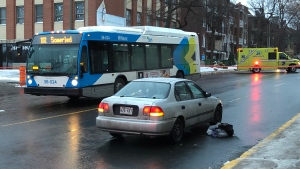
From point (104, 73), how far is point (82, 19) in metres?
26.3

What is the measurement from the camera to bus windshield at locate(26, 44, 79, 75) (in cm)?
1398

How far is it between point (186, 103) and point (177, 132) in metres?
0.71

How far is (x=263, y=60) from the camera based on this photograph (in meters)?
41.7

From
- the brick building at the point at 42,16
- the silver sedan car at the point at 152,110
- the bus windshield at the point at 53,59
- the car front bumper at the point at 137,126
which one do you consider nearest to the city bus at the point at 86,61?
the bus windshield at the point at 53,59

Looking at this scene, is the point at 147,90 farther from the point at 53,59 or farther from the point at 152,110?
the point at 53,59

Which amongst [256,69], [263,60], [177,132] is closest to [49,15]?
[256,69]

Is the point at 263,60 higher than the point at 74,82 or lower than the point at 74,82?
higher

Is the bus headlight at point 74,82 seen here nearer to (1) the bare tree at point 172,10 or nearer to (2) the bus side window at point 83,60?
(2) the bus side window at point 83,60

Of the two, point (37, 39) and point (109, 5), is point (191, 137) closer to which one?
point (37, 39)

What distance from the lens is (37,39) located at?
14617mm

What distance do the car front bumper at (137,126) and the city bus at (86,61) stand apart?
5900 mm

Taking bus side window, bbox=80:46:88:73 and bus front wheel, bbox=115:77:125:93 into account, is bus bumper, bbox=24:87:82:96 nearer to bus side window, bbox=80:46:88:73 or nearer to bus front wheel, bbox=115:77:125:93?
bus side window, bbox=80:46:88:73

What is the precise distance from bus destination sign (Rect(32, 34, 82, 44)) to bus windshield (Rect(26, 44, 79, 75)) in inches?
6.0

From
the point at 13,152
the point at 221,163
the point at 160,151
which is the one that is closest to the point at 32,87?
the point at 13,152
